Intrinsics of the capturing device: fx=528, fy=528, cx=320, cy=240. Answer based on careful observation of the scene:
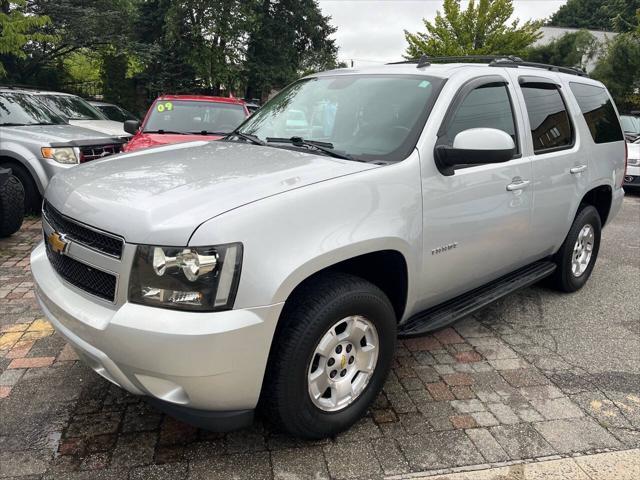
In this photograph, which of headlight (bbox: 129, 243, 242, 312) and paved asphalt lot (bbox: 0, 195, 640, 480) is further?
paved asphalt lot (bbox: 0, 195, 640, 480)

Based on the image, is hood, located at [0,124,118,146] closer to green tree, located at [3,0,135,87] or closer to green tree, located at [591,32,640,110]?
green tree, located at [3,0,135,87]

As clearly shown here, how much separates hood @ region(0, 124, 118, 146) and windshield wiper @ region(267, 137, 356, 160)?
14.4ft

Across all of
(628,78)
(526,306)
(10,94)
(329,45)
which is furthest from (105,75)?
(526,306)

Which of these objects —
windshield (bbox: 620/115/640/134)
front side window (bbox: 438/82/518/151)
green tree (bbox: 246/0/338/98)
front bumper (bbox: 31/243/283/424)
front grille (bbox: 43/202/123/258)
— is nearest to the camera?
front bumper (bbox: 31/243/283/424)

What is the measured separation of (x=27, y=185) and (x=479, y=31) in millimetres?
24712

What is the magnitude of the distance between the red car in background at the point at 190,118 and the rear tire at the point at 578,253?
466 cm

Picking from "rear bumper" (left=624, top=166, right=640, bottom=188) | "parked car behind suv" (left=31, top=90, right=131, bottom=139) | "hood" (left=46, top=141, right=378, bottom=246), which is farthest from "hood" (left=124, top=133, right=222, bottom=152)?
"rear bumper" (left=624, top=166, right=640, bottom=188)

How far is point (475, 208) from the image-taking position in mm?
3107

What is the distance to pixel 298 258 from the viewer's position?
221cm

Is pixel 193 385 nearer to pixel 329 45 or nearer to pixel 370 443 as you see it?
pixel 370 443

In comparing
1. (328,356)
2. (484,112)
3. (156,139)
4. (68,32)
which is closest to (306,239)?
(328,356)

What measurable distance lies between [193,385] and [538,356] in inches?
99.5

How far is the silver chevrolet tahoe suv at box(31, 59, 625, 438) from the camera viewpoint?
208 cm

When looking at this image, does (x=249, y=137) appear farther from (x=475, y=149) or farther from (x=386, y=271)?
(x=475, y=149)
